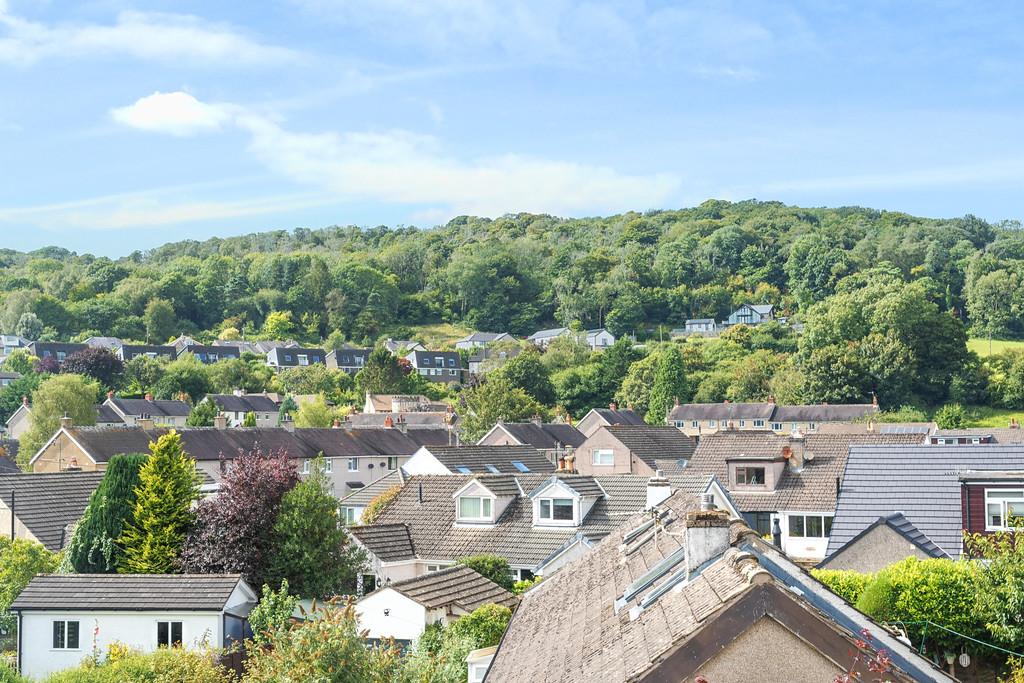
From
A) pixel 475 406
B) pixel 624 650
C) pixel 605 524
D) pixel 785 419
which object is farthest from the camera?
pixel 785 419

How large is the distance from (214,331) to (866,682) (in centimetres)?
19246

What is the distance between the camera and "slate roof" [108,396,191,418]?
366 feet

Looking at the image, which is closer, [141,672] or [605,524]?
[141,672]

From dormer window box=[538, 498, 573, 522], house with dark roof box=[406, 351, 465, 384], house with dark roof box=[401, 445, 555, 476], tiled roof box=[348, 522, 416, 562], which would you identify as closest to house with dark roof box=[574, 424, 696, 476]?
house with dark roof box=[401, 445, 555, 476]

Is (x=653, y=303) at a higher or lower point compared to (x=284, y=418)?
higher

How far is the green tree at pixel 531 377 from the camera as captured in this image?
121 meters

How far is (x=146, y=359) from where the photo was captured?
140m

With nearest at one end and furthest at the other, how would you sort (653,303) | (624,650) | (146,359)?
(624,650)
(146,359)
(653,303)

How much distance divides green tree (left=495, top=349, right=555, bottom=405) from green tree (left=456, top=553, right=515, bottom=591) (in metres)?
86.7

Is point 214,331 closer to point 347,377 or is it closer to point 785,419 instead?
point 347,377

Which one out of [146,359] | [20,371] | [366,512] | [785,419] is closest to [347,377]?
[146,359]

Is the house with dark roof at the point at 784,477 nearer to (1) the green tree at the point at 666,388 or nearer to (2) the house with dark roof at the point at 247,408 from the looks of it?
(1) the green tree at the point at 666,388

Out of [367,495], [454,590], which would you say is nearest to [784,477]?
[367,495]

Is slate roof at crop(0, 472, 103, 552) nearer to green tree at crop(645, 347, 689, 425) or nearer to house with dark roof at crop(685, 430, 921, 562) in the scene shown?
house with dark roof at crop(685, 430, 921, 562)
